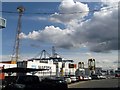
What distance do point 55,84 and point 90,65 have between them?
466 feet

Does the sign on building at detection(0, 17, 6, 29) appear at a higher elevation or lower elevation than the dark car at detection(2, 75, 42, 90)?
higher

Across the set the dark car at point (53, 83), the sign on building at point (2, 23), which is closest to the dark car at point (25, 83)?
the dark car at point (53, 83)

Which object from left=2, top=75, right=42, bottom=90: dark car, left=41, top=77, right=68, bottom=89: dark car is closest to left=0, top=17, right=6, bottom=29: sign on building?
left=41, top=77, right=68, bottom=89: dark car

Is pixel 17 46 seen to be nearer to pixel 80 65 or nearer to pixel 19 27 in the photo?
pixel 19 27

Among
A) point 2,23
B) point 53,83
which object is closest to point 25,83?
point 53,83

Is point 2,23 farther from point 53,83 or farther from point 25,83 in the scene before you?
point 25,83

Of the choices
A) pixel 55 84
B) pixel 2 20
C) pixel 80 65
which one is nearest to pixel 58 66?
pixel 80 65

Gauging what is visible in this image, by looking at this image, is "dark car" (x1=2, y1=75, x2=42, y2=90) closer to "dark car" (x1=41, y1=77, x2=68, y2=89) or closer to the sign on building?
"dark car" (x1=41, y1=77, x2=68, y2=89)

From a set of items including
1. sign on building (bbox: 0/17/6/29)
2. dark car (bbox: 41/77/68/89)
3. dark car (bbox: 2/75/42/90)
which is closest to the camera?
dark car (bbox: 2/75/42/90)

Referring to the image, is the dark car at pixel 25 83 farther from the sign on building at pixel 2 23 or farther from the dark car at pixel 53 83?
the sign on building at pixel 2 23

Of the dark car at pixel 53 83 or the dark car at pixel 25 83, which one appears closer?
the dark car at pixel 25 83

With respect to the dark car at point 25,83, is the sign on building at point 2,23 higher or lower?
higher

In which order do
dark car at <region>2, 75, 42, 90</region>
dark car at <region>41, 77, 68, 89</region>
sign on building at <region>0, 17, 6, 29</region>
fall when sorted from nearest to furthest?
1. dark car at <region>2, 75, 42, 90</region>
2. dark car at <region>41, 77, 68, 89</region>
3. sign on building at <region>0, 17, 6, 29</region>

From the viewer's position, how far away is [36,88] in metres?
26.5
